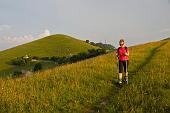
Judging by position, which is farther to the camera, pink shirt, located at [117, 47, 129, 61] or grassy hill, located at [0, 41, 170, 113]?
pink shirt, located at [117, 47, 129, 61]

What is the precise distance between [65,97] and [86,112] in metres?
1.88

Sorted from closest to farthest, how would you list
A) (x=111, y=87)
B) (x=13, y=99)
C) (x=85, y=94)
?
(x=13, y=99) < (x=85, y=94) < (x=111, y=87)

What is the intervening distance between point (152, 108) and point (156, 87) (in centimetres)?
378

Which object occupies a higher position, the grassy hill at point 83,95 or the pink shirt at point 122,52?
the pink shirt at point 122,52

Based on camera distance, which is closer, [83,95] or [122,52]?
[83,95]

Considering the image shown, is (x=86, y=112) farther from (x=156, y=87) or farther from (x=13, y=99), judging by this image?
(x=156, y=87)

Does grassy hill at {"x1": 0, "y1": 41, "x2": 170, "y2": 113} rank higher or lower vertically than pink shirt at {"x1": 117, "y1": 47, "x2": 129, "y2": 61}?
lower

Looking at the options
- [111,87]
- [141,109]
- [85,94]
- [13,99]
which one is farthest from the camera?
[111,87]

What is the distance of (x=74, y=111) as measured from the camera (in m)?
15.3

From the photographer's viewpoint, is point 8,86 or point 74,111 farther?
point 8,86

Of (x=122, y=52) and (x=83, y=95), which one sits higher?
(x=122, y=52)

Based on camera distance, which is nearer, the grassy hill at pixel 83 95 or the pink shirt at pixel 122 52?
the grassy hill at pixel 83 95

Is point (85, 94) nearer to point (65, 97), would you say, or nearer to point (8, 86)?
point (65, 97)

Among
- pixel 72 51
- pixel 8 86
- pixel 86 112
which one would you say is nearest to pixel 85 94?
pixel 86 112
